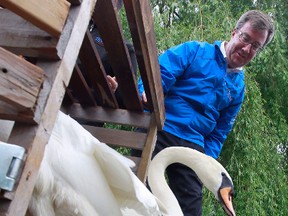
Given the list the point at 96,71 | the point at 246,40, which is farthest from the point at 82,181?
the point at 246,40

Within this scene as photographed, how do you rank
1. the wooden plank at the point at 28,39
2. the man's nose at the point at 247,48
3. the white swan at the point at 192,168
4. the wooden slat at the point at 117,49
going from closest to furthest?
the wooden plank at the point at 28,39 → the wooden slat at the point at 117,49 → the white swan at the point at 192,168 → the man's nose at the point at 247,48

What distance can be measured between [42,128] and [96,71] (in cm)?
93

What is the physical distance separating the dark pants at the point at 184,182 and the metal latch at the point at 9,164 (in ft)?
5.71

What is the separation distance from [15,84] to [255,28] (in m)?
2.06

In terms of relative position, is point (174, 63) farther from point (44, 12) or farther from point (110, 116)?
point (44, 12)

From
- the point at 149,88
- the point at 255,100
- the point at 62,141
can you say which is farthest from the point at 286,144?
the point at 62,141

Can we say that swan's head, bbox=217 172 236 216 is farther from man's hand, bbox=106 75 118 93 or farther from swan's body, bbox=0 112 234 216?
swan's body, bbox=0 112 234 216

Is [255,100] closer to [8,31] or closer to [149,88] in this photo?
[149,88]

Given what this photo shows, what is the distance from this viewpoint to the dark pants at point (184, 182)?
2.70 m

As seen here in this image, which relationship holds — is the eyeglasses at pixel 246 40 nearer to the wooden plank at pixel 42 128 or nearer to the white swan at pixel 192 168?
the white swan at pixel 192 168

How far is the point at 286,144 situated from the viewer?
6.13 m

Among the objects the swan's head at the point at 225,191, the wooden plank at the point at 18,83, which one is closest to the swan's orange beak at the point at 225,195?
the swan's head at the point at 225,191

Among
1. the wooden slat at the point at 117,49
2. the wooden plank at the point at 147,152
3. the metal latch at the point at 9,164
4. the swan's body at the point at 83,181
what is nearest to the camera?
the metal latch at the point at 9,164

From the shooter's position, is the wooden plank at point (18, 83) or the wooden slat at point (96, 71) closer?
the wooden plank at point (18, 83)
